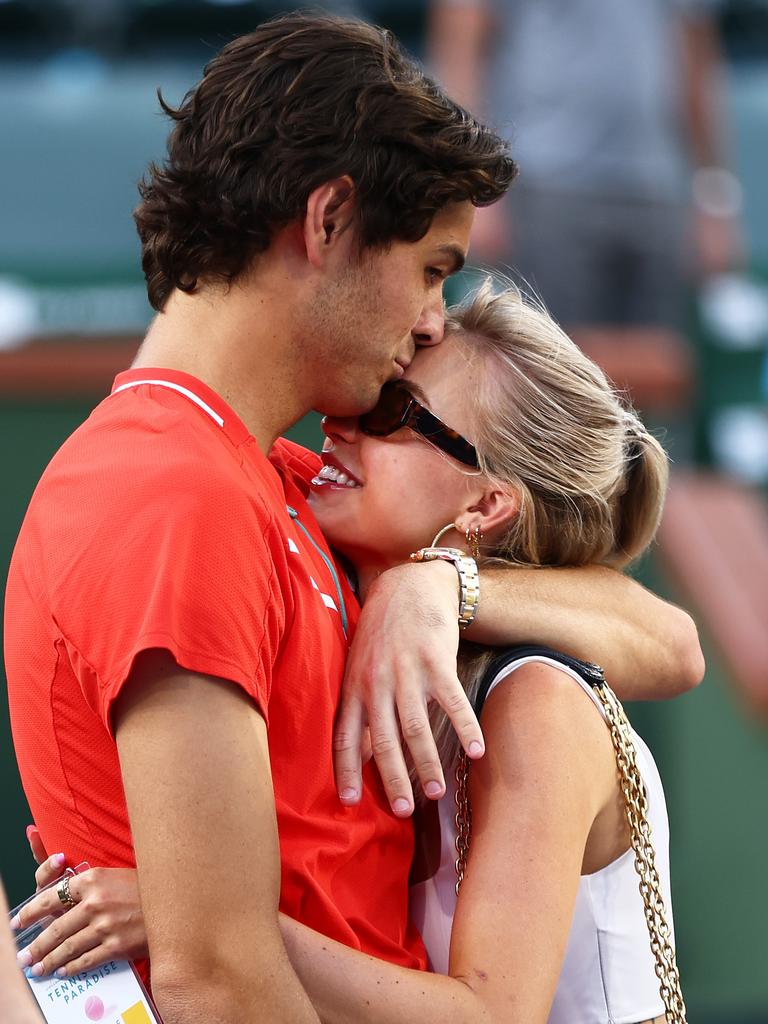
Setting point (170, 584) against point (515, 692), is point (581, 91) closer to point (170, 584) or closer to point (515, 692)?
point (515, 692)

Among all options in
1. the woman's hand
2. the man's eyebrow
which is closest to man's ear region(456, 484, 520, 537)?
the man's eyebrow

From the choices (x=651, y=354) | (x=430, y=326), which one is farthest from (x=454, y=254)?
(x=651, y=354)

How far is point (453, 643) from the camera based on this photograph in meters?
1.79

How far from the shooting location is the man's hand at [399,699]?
66.5 inches

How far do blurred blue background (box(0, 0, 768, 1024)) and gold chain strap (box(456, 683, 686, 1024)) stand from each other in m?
1.76

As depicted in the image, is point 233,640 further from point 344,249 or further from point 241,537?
point 344,249

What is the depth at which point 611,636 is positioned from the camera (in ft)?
6.73

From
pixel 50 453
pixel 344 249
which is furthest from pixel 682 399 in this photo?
pixel 344 249

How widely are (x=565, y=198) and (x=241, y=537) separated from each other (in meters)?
3.60

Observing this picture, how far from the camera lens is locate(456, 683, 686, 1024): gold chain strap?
1.86 m

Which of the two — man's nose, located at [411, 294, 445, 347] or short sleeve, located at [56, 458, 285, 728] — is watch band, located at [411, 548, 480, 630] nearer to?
man's nose, located at [411, 294, 445, 347]

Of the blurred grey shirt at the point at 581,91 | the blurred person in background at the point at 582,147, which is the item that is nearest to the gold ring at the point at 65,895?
the blurred person in background at the point at 582,147

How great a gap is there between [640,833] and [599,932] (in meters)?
0.15

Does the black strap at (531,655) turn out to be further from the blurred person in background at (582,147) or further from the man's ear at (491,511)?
the blurred person in background at (582,147)
